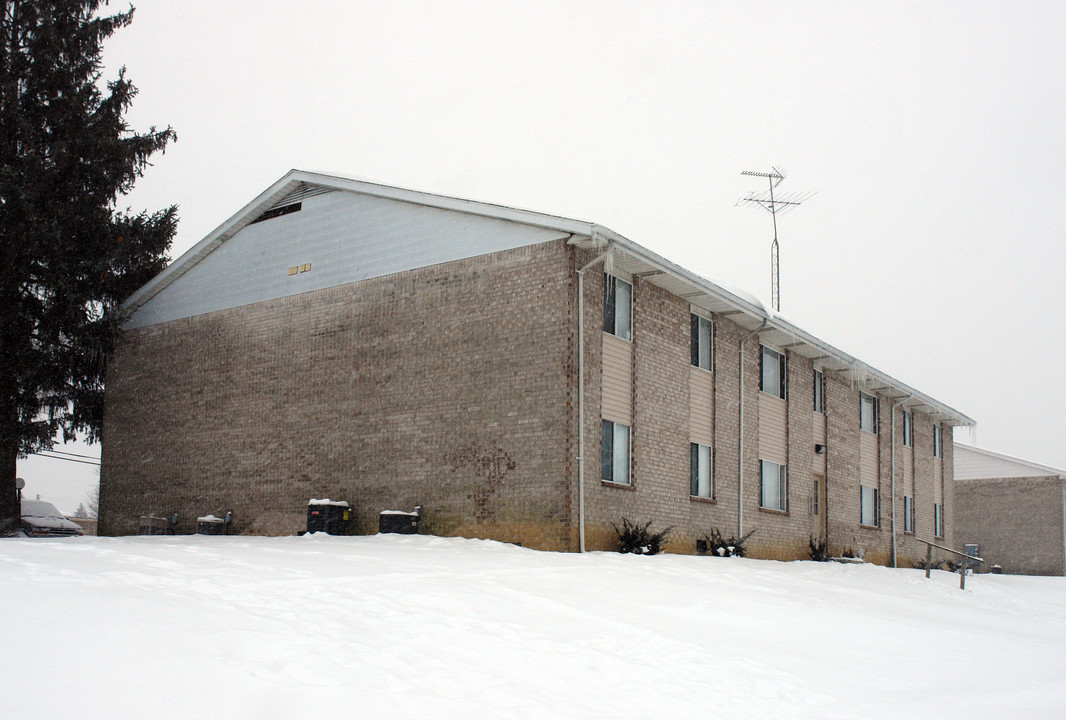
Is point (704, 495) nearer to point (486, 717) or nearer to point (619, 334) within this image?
point (619, 334)

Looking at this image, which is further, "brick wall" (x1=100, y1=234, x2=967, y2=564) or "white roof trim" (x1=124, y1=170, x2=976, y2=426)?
"white roof trim" (x1=124, y1=170, x2=976, y2=426)

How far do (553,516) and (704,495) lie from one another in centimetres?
529

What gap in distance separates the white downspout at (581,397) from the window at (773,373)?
25.7 feet

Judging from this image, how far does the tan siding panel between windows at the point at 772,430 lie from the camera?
72.4 feet

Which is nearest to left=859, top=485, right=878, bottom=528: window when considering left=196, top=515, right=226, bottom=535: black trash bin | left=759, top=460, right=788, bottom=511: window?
left=759, top=460, right=788, bottom=511: window

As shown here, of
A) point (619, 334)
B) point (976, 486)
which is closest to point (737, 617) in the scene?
point (619, 334)

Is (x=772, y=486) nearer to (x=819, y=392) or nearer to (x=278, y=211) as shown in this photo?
(x=819, y=392)

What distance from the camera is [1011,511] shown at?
39.4m

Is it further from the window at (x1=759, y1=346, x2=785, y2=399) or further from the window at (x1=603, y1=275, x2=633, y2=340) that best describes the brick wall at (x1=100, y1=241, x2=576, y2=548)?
the window at (x1=759, y1=346, x2=785, y2=399)

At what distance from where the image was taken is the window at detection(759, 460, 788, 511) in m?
22.0

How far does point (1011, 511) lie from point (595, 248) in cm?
3094

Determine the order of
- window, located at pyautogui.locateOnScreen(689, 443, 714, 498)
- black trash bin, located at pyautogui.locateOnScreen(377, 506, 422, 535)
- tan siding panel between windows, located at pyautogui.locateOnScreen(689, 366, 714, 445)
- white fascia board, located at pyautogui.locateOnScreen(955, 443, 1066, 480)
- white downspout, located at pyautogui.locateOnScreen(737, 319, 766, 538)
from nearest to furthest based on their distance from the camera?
1. black trash bin, located at pyautogui.locateOnScreen(377, 506, 422, 535)
2. window, located at pyautogui.locateOnScreen(689, 443, 714, 498)
3. tan siding panel between windows, located at pyautogui.locateOnScreen(689, 366, 714, 445)
4. white downspout, located at pyautogui.locateOnScreen(737, 319, 766, 538)
5. white fascia board, located at pyautogui.locateOnScreen(955, 443, 1066, 480)

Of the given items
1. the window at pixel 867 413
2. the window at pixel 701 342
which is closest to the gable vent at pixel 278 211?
the window at pixel 701 342

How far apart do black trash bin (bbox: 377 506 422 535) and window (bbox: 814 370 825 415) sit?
499 inches
